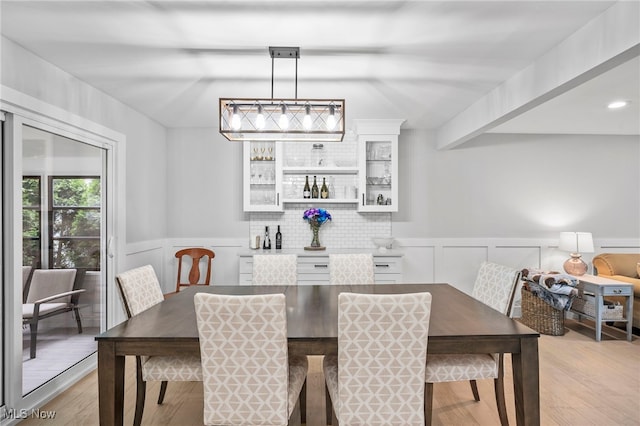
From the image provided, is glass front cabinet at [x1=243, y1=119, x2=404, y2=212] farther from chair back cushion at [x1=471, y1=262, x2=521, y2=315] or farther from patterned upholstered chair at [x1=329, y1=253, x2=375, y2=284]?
chair back cushion at [x1=471, y1=262, x2=521, y2=315]

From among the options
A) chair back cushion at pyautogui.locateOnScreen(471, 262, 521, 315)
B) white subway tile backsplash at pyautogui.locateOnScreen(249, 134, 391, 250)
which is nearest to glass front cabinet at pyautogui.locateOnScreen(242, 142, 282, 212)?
white subway tile backsplash at pyautogui.locateOnScreen(249, 134, 391, 250)

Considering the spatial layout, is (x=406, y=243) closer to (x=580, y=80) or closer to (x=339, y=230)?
(x=339, y=230)

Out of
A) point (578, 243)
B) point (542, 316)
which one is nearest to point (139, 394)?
point (542, 316)

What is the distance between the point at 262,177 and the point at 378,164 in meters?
1.46

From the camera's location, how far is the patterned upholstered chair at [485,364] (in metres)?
2.11

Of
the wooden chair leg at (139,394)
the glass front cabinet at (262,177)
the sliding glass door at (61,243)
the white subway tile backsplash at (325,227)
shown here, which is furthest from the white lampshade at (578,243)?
the sliding glass door at (61,243)

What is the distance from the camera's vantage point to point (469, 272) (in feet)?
16.3

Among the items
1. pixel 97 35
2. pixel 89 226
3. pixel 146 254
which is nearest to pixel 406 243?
pixel 146 254

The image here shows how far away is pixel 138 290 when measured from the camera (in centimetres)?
250

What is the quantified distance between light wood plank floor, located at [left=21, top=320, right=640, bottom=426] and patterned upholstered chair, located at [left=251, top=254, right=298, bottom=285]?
0.79 m

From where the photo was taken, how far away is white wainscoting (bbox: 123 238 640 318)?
193 inches

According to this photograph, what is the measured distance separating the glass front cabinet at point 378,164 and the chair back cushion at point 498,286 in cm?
187

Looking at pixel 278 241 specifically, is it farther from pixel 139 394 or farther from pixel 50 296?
pixel 139 394

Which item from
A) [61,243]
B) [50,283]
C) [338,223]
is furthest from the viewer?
[338,223]
